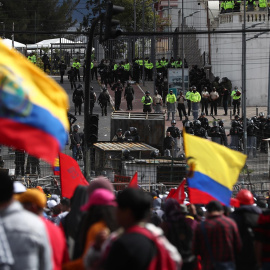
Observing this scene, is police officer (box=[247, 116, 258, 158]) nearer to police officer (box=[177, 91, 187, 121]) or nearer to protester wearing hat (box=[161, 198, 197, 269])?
police officer (box=[177, 91, 187, 121])

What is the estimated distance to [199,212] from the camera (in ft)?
37.4

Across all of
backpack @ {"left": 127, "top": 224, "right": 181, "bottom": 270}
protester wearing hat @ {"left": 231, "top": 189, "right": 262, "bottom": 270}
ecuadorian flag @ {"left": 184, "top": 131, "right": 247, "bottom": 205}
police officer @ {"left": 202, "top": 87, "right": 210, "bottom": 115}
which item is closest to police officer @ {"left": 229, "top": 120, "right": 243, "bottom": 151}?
police officer @ {"left": 202, "top": 87, "right": 210, "bottom": 115}

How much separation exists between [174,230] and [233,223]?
724mm

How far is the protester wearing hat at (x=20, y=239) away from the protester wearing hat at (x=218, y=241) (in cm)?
227

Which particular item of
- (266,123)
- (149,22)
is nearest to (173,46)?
(149,22)

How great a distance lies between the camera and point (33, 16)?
8169 centimetres

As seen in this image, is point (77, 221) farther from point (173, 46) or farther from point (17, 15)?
point (17, 15)

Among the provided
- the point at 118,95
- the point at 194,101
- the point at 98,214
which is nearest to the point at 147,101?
the point at 194,101

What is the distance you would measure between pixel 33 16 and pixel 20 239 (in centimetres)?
7684

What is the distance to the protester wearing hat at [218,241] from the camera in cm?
811

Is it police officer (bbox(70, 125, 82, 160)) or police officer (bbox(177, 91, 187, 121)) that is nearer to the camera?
police officer (bbox(70, 125, 82, 160))

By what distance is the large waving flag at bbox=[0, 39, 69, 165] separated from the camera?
632cm

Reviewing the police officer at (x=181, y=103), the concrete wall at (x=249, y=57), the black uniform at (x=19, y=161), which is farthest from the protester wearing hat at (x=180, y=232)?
the concrete wall at (x=249, y=57)

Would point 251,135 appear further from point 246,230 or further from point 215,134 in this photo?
point 246,230
